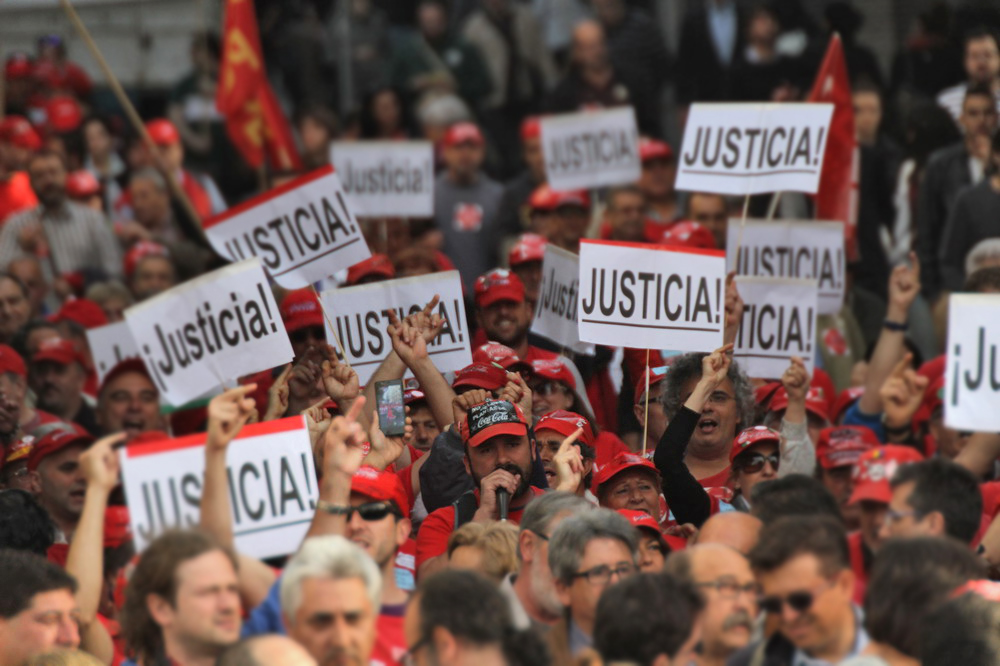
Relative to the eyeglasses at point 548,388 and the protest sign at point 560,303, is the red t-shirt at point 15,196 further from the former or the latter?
the eyeglasses at point 548,388

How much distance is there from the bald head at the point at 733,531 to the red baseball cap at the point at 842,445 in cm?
127

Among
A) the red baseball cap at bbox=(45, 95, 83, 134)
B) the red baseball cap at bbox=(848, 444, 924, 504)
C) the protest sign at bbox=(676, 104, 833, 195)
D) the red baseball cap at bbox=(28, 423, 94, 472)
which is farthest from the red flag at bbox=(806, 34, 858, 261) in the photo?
the red baseball cap at bbox=(45, 95, 83, 134)

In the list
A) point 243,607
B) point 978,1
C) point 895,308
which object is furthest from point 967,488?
point 978,1

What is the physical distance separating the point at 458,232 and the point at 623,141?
1.39 meters

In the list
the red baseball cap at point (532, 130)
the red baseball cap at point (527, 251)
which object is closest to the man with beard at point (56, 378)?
the red baseball cap at point (527, 251)

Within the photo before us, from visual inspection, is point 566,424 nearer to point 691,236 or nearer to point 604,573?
point 604,573

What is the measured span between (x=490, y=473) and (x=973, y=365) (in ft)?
6.34

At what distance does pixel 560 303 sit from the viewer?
980cm

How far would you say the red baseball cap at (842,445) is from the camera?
7.93 m

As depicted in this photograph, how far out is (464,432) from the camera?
25.8 feet

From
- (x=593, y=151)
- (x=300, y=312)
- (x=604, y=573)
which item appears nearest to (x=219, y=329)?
(x=300, y=312)

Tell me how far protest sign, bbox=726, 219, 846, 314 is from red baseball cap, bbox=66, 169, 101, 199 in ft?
18.7

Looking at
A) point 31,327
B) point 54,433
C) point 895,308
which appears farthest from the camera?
point 31,327

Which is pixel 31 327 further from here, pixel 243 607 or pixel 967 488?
pixel 967 488
